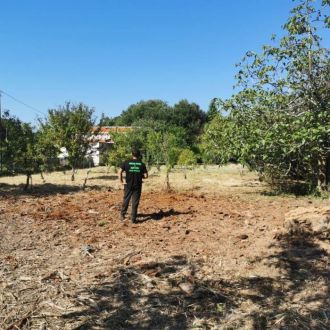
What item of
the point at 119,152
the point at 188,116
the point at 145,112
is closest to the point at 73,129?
the point at 119,152

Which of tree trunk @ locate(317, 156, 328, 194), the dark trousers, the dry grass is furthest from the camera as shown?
the dry grass

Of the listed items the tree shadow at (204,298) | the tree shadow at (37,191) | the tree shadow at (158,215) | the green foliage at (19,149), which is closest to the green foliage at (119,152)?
the tree shadow at (37,191)

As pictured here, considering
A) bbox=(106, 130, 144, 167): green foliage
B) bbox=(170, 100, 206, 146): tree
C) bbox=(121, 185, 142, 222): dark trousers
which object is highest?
bbox=(170, 100, 206, 146): tree

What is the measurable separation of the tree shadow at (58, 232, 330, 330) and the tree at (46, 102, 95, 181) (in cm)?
1602

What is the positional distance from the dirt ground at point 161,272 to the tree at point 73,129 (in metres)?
11.4

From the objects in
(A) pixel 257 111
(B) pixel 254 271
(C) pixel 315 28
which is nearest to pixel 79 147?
(A) pixel 257 111

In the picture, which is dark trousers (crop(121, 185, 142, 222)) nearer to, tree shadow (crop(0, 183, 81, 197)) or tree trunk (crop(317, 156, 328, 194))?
tree shadow (crop(0, 183, 81, 197))

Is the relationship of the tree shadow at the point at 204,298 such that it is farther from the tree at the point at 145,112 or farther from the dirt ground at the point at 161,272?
the tree at the point at 145,112

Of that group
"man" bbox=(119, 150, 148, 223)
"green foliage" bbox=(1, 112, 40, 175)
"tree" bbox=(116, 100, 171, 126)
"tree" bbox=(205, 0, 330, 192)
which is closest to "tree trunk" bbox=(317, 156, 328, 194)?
"tree" bbox=(205, 0, 330, 192)

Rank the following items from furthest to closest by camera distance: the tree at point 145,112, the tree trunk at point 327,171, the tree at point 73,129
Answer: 1. the tree at point 145,112
2. the tree at point 73,129
3. the tree trunk at point 327,171

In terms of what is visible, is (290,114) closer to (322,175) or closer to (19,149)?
(322,175)

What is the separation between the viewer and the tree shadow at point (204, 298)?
437 centimetres

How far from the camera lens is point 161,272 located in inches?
227

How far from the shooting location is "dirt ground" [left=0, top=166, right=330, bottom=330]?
448cm
